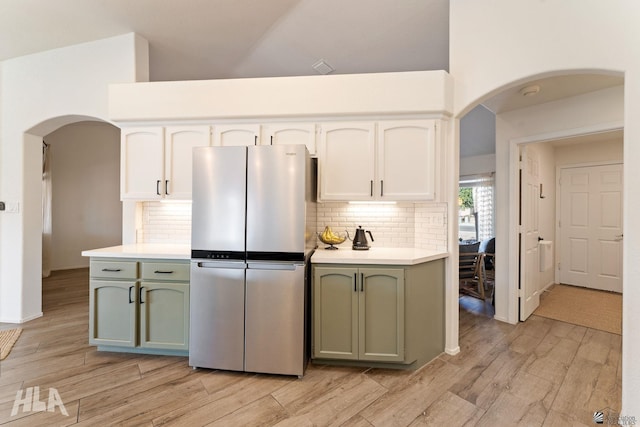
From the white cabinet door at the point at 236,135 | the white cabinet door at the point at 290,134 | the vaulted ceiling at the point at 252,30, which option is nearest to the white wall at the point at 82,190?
the vaulted ceiling at the point at 252,30

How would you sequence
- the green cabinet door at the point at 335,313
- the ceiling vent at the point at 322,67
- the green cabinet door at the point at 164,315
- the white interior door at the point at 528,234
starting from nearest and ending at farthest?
the green cabinet door at the point at 335,313, the green cabinet door at the point at 164,315, the white interior door at the point at 528,234, the ceiling vent at the point at 322,67

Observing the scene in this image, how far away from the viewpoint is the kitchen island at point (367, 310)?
213 centimetres

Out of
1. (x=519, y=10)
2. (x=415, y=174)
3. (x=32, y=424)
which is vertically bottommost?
(x=32, y=424)

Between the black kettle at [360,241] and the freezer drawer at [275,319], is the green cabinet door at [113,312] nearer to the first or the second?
the freezer drawer at [275,319]

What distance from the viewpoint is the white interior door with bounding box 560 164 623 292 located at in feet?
13.8

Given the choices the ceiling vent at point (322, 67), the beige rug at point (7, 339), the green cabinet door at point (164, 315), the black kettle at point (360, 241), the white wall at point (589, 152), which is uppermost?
the ceiling vent at point (322, 67)

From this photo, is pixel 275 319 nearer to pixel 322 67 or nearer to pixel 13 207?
pixel 322 67

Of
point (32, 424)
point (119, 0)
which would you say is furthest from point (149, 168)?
point (32, 424)

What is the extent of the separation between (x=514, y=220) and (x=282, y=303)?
283cm

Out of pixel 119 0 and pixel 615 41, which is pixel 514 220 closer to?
pixel 615 41

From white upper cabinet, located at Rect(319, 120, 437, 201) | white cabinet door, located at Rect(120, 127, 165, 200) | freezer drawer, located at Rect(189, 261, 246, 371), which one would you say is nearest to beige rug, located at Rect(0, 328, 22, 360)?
white cabinet door, located at Rect(120, 127, 165, 200)

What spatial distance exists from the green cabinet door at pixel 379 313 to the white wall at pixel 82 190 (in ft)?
20.0

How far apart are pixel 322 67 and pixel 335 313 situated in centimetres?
297

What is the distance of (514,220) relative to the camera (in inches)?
125
